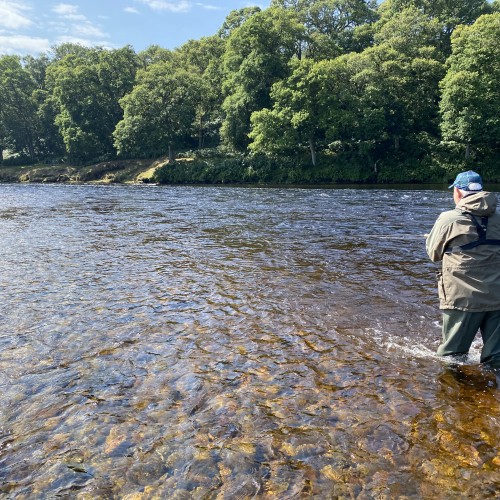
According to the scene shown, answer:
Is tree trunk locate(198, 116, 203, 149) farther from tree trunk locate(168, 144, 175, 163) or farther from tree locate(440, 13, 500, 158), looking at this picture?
tree locate(440, 13, 500, 158)

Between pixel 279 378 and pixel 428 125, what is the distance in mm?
58986

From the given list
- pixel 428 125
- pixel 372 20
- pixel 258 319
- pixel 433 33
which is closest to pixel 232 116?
pixel 428 125

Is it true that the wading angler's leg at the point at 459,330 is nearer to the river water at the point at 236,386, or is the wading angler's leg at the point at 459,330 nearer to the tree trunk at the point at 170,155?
the river water at the point at 236,386

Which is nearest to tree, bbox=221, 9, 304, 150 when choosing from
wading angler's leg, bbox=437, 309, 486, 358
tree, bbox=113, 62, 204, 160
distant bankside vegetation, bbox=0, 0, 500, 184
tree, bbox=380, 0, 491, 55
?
distant bankside vegetation, bbox=0, 0, 500, 184

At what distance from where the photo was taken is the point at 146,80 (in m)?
68.8

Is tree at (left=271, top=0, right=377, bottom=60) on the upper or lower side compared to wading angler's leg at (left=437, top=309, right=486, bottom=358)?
upper

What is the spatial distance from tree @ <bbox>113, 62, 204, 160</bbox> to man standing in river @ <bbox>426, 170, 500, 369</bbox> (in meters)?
65.2

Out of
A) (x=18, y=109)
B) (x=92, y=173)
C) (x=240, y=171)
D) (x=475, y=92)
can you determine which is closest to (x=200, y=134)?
(x=240, y=171)

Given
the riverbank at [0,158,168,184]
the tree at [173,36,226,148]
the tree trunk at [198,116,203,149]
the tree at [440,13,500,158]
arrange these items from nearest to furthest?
the tree at [440,13,500,158], the riverbank at [0,158,168,184], the tree at [173,36,226,148], the tree trunk at [198,116,203,149]

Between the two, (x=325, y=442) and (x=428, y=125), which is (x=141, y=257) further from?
(x=428, y=125)

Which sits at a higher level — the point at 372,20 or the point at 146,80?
the point at 372,20

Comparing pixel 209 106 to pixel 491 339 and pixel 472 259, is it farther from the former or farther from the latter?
pixel 491 339

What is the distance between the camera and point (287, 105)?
5447 centimetres

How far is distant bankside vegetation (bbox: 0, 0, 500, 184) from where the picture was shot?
49.7m
